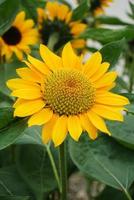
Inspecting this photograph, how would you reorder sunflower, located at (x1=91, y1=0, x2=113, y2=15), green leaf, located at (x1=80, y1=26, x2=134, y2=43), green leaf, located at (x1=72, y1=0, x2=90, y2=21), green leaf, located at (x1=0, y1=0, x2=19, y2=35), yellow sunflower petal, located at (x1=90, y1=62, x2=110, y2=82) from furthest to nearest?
sunflower, located at (x1=91, y1=0, x2=113, y2=15)
green leaf, located at (x1=72, y1=0, x2=90, y2=21)
green leaf, located at (x1=80, y1=26, x2=134, y2=43)
green leaf, located at (x1=0, y1=0, x2=19, y2=35)
yellow sunflower petal, located at (x1=90, y1=62, x2=110, y2=82)

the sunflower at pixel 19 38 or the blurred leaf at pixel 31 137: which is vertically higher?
the sunflower at pixel 19 38

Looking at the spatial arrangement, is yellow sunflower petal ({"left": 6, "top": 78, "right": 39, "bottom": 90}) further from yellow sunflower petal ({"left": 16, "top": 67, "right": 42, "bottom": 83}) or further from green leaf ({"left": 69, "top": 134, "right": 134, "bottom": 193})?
green leaf ({"left": 69, "top": 134, "right": 134, "bottom": 193})

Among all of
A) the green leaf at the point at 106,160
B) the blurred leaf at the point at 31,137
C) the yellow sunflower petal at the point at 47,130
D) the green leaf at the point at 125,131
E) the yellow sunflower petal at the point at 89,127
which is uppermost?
the yellow sunflower petal at the point at 47,130

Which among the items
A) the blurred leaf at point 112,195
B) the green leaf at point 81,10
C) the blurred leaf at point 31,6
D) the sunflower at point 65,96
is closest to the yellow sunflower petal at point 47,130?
the sunflower at point 65,96

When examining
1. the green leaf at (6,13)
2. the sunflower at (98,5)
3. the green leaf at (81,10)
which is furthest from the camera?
the sunflower at (98,5)

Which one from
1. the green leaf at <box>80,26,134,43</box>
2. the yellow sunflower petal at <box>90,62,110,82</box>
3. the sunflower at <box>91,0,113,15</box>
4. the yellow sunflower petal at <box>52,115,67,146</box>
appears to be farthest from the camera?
the sunflower at <box>91,0,113,15</box>

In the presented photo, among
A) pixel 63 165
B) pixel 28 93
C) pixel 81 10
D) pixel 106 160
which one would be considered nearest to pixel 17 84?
pixel 28 93

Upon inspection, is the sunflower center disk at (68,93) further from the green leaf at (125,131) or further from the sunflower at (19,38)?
the sunflower at (19,38)

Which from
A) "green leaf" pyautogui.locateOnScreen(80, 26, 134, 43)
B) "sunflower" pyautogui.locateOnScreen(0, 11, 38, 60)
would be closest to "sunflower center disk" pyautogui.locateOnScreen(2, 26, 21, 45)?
"sunflower" pyautogui.locateOnScreen(0, 11, 38, 60)
